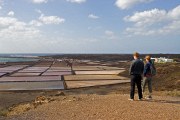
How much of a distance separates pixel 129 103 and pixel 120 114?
1.76 m

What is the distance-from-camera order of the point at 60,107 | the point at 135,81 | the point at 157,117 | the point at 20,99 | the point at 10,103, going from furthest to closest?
1. the point at 20,99
2. the point at 10,103
3. the point at 135,81
4. the point at 60,107
5. the point at 157,117

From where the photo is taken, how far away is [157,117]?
9.09 meters

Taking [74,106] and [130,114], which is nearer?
[130,114]

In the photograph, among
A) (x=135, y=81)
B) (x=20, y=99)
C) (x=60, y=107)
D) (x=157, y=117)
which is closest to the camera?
(x=157, y=117)

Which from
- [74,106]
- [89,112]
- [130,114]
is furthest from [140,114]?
[74,106]

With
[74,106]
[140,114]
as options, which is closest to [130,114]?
[140,114]

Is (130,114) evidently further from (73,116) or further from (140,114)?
(73,116)

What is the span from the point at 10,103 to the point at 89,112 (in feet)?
22.3

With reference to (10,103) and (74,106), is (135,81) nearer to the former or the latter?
(74,106)

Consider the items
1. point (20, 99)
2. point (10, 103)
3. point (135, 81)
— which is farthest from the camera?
point (20, 99)

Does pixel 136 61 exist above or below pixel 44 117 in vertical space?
above

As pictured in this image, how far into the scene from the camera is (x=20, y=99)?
17.0m

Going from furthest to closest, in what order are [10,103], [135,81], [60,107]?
[10,103] < [135,81] < [60,107]

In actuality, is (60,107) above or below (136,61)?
below
